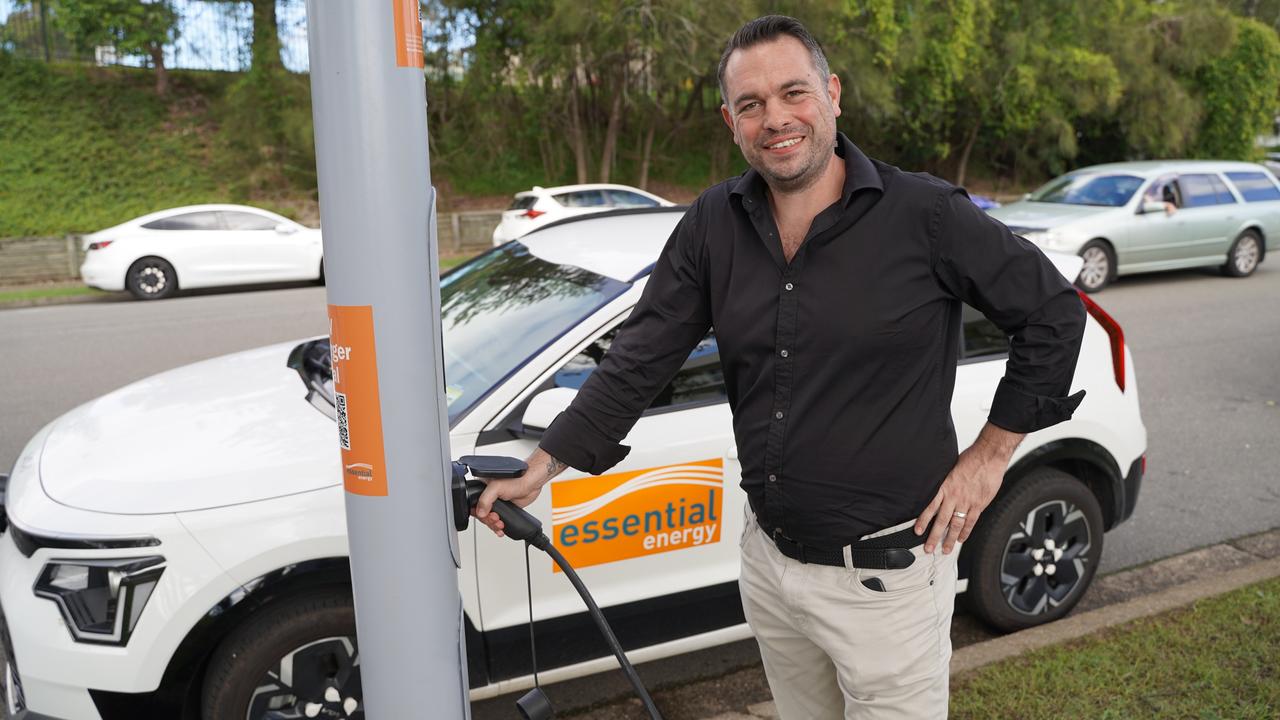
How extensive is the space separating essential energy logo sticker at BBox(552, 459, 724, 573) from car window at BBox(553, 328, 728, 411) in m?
0.24

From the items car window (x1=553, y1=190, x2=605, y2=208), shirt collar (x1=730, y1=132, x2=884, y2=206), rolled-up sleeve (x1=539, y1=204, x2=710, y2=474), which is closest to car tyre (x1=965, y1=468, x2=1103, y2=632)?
rolled-up sleeve (x1=539, y1=204, x2=710, y2=474)

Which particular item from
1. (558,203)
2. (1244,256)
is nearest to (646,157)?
(558,203)

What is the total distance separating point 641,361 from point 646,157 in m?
22.5

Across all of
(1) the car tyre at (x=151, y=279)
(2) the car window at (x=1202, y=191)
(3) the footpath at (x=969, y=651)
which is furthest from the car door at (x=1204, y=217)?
(1) the car tyre at (x=151, y=279)

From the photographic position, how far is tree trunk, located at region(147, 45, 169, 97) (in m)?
21.5

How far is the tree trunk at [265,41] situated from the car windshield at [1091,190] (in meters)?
15.6

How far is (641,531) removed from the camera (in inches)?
127

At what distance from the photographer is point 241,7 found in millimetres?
21969

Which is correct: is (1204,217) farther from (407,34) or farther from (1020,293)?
(407,34)

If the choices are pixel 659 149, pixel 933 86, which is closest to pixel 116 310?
pixel 659 149

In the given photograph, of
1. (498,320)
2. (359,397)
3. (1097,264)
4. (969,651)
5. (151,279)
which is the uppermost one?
(359,397)

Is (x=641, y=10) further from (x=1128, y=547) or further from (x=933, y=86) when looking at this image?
(x=1128, y=547)

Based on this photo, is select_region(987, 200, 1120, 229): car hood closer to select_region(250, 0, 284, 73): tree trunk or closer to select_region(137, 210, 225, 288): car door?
select_region(137, 210, 225, 288): car door

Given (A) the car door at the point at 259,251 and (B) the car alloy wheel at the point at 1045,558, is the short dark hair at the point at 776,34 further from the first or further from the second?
(A) the car door at the point at 259,251
